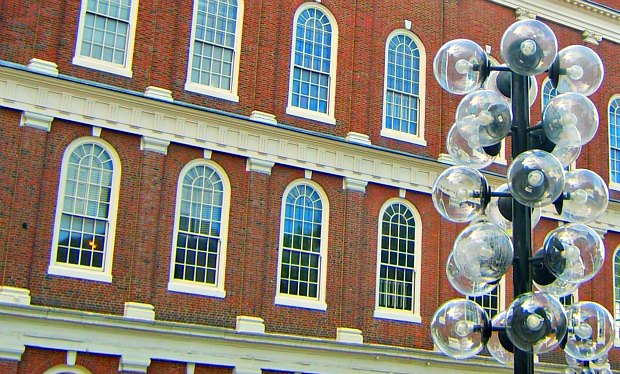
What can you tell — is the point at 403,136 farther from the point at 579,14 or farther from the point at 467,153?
the point at 467,153

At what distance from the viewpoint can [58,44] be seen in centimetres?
2225

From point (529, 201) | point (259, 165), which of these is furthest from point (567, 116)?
point (259, 165)

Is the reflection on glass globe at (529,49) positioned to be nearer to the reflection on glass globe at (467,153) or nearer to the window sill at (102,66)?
the reflection on glass globe at (467,153)

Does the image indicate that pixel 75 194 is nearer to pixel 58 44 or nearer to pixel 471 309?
pixel 58 44

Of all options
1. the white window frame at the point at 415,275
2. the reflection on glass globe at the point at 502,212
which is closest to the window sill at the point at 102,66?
the white window frame at the point at 415,275

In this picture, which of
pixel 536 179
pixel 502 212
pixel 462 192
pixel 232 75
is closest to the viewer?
pixel 536 179

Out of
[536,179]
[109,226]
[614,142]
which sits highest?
[614,142]

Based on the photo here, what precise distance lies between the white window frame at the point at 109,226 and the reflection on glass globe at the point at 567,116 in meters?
14.4

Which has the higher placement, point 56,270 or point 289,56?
point 289,56

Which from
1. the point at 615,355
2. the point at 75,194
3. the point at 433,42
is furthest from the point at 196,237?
the point at 615,355

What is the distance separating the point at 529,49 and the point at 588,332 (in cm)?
290

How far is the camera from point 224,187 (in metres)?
23.9

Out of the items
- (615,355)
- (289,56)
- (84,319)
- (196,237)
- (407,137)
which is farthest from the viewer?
(615,355)

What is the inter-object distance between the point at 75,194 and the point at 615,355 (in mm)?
17089
